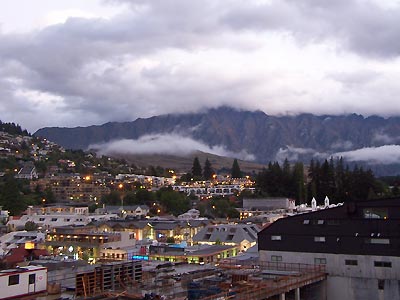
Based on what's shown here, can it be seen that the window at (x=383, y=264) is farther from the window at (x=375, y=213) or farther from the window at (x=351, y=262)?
the window at (x=375, y=213)

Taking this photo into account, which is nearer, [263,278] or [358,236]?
[263,278]

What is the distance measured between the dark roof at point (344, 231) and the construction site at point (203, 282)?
1610mm

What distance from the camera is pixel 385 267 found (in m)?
32.1

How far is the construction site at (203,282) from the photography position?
81.7ft

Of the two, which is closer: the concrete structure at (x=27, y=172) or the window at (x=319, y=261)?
the window at (x=319, y=261)

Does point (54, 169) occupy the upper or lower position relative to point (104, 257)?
upper

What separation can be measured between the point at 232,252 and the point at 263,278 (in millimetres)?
22411

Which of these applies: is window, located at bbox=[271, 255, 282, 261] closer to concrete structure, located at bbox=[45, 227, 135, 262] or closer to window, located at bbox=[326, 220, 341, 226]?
window, located at bbox=[326, 220, 341, 226]

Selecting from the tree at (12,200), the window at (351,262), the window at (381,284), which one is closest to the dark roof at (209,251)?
the window at (351,262)

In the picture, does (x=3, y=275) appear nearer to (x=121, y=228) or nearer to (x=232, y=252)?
(x=232, y=252)

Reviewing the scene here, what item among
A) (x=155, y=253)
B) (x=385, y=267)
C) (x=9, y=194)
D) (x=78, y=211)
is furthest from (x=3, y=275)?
(x=9, y=194)

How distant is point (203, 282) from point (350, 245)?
11.4 meters

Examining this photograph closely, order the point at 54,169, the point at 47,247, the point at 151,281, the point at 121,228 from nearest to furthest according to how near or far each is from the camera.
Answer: the point at 151,281 → the point at 47,247 → the point at 121,228 → the point at 54,169

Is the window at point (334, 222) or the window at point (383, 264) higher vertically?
the window at point (334, 222)
